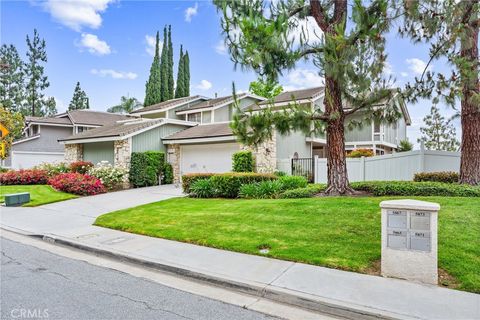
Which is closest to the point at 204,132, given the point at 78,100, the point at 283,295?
the point at 283,295

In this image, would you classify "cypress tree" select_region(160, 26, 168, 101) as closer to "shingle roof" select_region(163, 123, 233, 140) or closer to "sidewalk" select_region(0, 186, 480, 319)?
"shingle roof" select_region(163, 123, 233, 140)

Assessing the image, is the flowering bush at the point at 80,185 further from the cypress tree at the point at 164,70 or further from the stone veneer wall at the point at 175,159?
the cypress tree at the point at 164,70

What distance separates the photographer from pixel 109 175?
17016mm

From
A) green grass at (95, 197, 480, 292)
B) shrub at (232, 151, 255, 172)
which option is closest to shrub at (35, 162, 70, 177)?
shrub at (232, 151, 255, 172)

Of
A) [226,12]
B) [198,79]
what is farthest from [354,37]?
[198,79]

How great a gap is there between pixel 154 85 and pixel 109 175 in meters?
23.7

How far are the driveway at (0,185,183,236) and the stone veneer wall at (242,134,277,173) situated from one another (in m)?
5.21

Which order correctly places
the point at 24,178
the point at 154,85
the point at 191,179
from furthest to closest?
the point at 154,85, the point at 24,178, the point at 191,179

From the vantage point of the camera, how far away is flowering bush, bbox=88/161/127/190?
16.9 metres

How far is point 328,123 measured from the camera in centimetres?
1005

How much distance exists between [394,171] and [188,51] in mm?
34217

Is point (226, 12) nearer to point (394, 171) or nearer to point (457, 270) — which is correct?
point (457, 270)

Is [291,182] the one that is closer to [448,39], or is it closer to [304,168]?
[304,168]

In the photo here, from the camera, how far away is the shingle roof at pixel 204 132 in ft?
60.0
